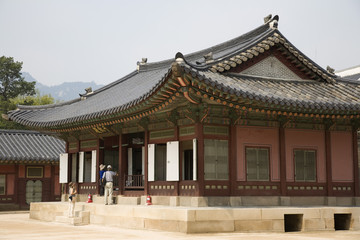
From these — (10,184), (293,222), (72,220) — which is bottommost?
(72,220)

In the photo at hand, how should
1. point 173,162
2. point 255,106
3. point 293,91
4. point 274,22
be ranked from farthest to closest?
point 274,22 → point 293,91 → point 173,162 → point 255,106

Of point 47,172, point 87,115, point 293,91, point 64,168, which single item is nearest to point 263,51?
point 293,91

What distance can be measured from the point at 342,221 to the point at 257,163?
3.95 meters

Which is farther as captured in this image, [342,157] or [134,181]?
[134,181]

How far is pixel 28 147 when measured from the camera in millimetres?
37812

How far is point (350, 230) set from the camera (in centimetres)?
1942

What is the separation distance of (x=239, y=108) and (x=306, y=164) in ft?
15.3

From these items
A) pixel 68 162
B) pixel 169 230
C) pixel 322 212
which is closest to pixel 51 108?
pixel 68 162

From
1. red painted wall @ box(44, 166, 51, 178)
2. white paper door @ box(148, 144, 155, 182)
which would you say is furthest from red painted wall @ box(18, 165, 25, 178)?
white paper door @ box(148, 144, 155, 182)

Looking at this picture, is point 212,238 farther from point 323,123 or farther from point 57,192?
point 57,192

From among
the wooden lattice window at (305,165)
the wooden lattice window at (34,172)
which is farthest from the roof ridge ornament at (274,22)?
the wooden lattice window at (34,172)

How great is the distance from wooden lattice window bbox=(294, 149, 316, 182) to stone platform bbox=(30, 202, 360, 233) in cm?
190

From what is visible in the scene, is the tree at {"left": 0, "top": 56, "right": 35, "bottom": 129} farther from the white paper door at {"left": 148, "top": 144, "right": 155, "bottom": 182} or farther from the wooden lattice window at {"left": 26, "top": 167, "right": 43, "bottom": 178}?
the white paper door at {"left": 148, "top": 144, "right": 155, "bottom": 182}

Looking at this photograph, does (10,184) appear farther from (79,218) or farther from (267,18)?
(267,18)
